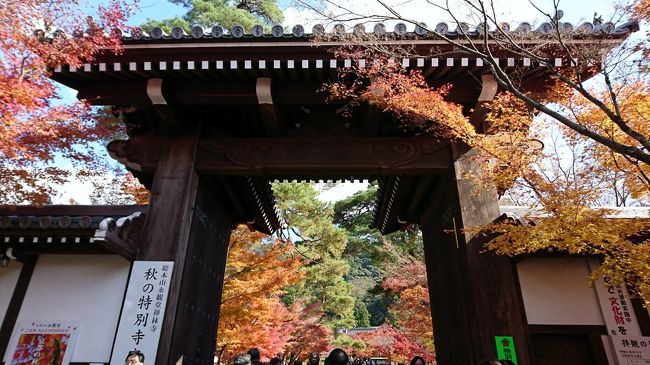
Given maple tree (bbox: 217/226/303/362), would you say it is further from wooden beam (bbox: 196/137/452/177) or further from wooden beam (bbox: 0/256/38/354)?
wooden beam (bbox: 196/137/452/177)

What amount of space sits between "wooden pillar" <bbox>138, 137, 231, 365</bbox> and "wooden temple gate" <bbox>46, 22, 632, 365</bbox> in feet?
0.07

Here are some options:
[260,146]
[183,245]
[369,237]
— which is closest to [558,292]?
[260,146]

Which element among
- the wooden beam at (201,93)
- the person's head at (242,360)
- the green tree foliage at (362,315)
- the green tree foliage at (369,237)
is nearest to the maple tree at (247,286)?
the wooden beam at (201,93)

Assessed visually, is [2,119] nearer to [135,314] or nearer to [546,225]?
[135,314]

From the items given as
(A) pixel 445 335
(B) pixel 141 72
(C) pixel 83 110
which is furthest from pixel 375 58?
(A) pixel 445 335

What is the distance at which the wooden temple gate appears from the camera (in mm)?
5773

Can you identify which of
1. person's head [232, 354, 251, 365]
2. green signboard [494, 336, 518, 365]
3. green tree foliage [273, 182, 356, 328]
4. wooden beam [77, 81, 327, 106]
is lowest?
person's head [232, 354, 251, 365]

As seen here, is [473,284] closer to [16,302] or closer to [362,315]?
[16,302]

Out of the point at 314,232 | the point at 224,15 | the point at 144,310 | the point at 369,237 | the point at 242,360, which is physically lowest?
the point at 242,360

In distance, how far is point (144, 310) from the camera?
5812 millimetres

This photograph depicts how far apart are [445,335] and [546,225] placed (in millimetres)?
4245

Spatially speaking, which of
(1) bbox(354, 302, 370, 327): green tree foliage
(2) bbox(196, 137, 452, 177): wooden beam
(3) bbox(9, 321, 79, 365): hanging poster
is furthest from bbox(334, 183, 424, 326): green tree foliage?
(1) bbox(354, 302, 370, 327): green tree foliage

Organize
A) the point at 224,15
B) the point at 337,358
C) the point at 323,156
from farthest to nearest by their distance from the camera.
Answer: the point at 224,15
the point at 323,156
the point at 337,358

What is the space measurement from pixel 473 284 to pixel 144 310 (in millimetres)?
4916
